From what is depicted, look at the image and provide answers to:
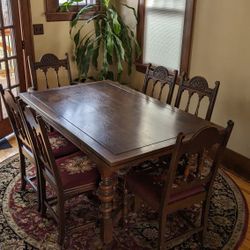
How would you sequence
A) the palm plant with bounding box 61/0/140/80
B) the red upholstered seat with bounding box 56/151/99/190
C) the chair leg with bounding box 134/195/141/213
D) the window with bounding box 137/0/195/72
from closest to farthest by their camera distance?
1. the red upholstered seat with bounding box 56/151/99/190
2. the chair leg with bounding box 134/195/141/213
3. the window with bounding box 137/0/195/72
4. the palm plant with bounding box 61/0/140/80

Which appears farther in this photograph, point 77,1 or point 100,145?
point 77,1

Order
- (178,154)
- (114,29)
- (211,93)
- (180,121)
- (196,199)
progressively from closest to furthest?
(178,154), (196,199), (180,121), (211,93), (114,29)

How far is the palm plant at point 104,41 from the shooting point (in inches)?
148

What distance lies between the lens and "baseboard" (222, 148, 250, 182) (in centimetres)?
304

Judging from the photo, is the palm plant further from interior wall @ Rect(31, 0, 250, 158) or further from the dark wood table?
the dark wood table

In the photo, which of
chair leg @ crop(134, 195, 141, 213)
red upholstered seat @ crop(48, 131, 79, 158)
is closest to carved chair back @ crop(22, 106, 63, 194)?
red upholstered seat @ crop(48, 131, 79, 158)

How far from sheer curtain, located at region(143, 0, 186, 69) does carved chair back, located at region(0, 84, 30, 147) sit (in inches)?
73.0

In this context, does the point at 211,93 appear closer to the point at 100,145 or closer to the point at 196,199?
the point at 196,199

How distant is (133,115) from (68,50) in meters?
2.05

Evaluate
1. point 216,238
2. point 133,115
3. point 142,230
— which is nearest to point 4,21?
point 133,115

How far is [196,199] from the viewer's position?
2.02 meters

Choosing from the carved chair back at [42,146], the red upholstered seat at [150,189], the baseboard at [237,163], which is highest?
the carved chair back at [42,146]

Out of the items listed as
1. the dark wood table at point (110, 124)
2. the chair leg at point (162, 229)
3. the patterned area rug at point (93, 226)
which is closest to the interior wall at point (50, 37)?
the dark wood table at point (110, 124)

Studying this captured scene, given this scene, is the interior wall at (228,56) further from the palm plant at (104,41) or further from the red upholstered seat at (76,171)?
the red upholstered seat at (76,171)
